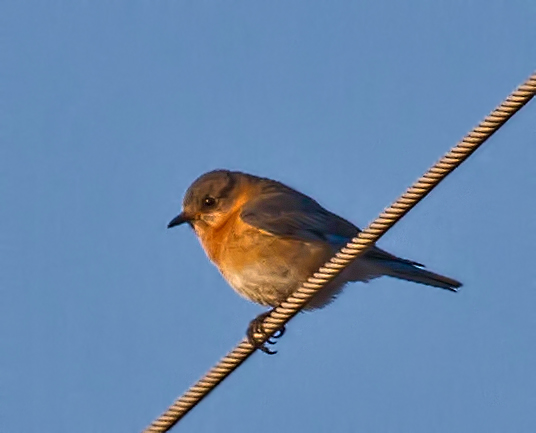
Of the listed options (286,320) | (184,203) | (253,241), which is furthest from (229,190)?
(286,320)

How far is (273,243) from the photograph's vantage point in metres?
8.17

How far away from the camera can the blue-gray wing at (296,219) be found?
838cm

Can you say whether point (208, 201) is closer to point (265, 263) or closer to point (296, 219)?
point (296, 219)

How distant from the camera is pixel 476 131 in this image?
4742 millimetres

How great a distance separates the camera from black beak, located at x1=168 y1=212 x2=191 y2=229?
29.8 feet

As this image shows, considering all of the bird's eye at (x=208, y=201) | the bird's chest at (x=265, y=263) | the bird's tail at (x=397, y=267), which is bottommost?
the bird's eye at (x=208, y=201)

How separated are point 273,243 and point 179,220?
4.00ft

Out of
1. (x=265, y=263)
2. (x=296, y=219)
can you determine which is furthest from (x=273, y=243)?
(x=296, y=219)

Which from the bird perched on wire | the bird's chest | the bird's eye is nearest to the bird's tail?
the bird perched on wire

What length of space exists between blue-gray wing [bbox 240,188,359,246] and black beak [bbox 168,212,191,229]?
0.60 meters

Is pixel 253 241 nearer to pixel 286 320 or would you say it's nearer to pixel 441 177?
pixel 286 320

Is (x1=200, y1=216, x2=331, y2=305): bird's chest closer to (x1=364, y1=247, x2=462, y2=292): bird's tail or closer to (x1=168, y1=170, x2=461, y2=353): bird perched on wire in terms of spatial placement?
(x1=168, y1=170, x2=461, y2=353): bird perched on wire

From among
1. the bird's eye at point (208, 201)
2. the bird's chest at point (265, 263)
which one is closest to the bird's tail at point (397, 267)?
the bird's chest at point (265, 263)

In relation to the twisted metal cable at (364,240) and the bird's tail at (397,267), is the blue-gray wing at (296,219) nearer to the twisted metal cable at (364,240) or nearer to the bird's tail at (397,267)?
the bird's tail at (397,267)
